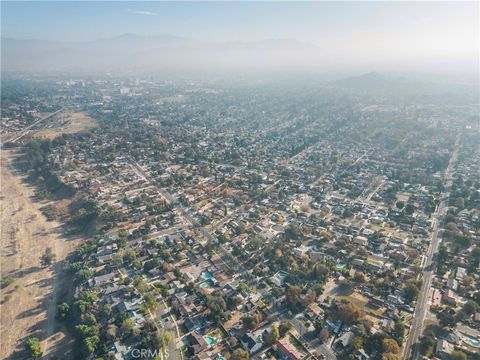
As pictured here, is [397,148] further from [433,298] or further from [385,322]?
[385,322]

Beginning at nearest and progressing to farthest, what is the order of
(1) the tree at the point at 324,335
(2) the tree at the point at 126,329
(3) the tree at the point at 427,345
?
(3) the tree at the point at 427,345 → (1) the tree at the point at 324,335 → (2) the tree at the point at 126,329

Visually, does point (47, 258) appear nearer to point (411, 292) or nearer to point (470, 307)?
point (411, 292)

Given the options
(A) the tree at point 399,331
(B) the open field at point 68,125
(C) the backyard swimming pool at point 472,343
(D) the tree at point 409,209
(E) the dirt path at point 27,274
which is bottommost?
(E) the dirt path at point 27,274

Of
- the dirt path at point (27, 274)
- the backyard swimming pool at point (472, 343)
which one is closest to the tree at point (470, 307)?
the backyard swimming pool at point (472, 343)

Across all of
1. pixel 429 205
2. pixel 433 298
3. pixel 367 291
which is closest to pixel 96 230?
pixel 367 291

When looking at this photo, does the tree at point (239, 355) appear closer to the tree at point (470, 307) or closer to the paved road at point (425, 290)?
the paved road at point (425, 290)

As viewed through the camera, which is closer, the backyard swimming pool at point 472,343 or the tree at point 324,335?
the backyard swimming pool at point 472,343

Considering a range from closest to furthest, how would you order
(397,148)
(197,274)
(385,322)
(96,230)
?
(385,322)
(197,274)
(96,230)
(397,148)
